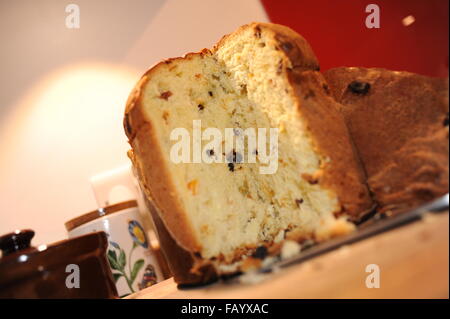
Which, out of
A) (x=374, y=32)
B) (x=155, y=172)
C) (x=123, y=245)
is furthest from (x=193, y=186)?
(x=374, y=32)

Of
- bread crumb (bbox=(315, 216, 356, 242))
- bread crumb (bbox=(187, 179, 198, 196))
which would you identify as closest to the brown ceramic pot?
bread crumb (bbox=(187, 179, 198, 196))

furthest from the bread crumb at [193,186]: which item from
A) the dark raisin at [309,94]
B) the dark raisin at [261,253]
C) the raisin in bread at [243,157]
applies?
the dark raisin at [309,94]

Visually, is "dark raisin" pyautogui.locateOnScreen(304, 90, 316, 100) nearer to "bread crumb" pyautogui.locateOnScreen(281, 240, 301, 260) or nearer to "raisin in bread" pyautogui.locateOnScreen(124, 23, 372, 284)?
"raisin in bread" pyautogui.locateOnScreen(124, 23, 372, 284)

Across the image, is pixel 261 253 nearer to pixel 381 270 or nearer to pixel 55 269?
pixel 381 270
